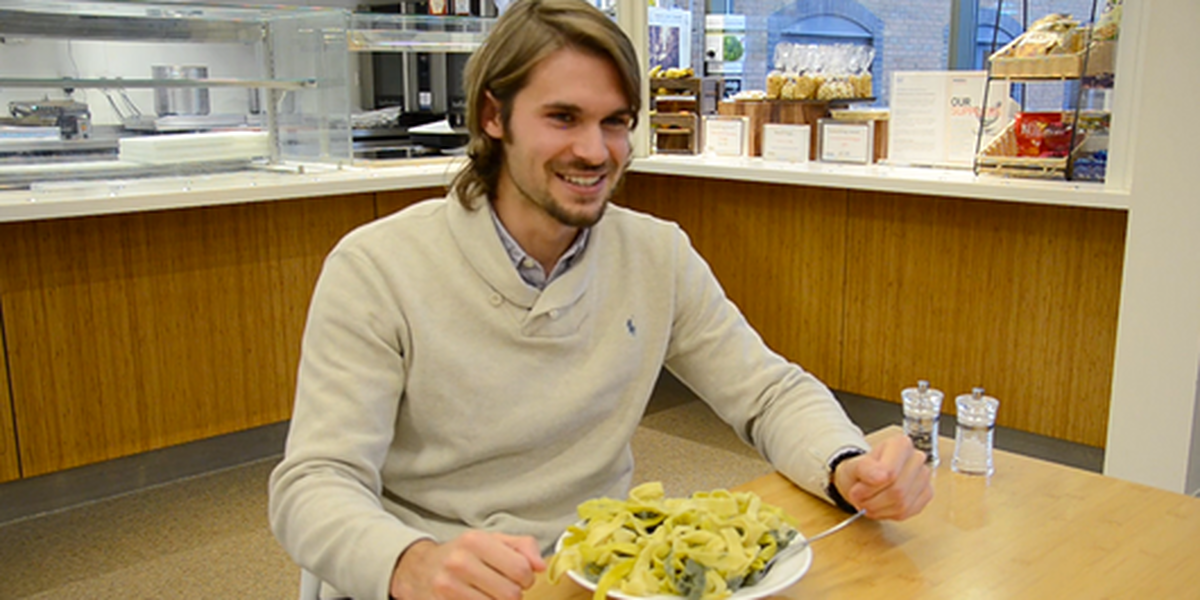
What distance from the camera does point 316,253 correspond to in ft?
11.2

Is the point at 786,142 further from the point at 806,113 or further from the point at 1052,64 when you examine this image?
the point at 1052,64

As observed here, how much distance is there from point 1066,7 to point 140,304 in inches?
137

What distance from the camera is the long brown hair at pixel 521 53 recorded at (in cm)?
134

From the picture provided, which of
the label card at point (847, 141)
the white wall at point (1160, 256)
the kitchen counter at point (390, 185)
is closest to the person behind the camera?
the white wall at point (1160, 256)

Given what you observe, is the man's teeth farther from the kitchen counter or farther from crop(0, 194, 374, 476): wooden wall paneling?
crop(0, 194, 374, 476): wooden wall paneling

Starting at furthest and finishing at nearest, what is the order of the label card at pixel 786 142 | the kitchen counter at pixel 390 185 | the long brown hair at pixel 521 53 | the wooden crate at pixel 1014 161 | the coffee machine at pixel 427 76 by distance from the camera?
the coffee machine at pixel 427 76 → the label card at pixel 786 142 → the wooden crate at pixel 1014 161 → the kitchen counter at pixel 390 185 → the long brown hair at pixel 521 53

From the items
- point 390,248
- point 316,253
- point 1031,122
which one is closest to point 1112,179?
point 1031,122

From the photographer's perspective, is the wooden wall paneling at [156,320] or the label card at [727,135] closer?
the wooden wall paneling at [156,320]

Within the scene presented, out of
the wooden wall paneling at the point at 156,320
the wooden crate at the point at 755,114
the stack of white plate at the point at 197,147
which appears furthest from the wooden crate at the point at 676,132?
the stack of white plate at the point at 197,147

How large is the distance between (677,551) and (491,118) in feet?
2.29

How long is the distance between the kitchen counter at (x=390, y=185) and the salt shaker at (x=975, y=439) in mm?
1460

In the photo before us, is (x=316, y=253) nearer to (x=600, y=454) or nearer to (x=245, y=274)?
(x=245, y=274)

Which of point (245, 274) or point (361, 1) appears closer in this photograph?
point (245, 274)

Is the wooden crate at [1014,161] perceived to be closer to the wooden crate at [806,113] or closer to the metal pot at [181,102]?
the wooden crate at [806,113]
